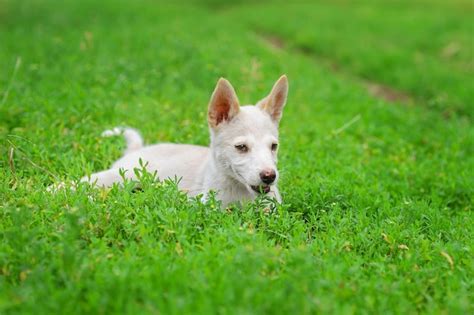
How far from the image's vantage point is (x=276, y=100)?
18.0ft

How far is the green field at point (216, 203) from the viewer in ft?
11.8

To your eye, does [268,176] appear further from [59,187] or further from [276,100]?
[59,187]

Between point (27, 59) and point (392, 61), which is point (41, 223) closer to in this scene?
point (27, 59)

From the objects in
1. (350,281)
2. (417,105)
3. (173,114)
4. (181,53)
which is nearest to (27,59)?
(181,53)

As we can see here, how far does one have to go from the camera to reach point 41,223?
4.36 m

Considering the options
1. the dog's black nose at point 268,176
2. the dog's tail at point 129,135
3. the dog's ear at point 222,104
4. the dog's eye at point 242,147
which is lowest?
the dog's tail at point 129,135

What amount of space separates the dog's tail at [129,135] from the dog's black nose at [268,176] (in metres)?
2.40

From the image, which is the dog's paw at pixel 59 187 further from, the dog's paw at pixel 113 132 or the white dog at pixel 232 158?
the dog's paw at pixel 113 132

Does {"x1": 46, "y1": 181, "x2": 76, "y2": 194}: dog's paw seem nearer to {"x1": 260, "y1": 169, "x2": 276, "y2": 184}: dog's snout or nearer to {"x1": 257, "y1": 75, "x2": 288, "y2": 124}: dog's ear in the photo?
{"x1": 260, "y1": 169, "x2": 276, "y2": 184}: dog's snout

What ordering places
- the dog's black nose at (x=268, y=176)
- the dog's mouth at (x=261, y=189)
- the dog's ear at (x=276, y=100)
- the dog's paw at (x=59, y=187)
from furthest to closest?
the dog's ear at (x=276, y=100)
the dog's paw at (x=59, y=187)
the dog's mouth at (x=261, y=189)
the dog's black nose at (x=268, y=176)

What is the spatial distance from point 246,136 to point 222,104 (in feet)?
1.56

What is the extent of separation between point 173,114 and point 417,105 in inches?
234

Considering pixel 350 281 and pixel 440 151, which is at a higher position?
pixel 350 281

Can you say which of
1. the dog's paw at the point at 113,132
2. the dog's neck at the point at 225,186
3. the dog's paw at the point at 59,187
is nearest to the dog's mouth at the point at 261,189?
the dog's neck at the point at 225,186
